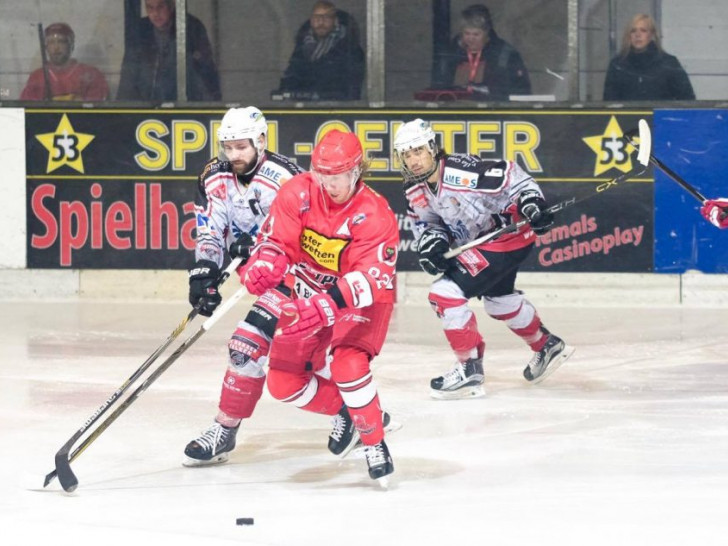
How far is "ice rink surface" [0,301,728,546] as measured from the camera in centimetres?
376

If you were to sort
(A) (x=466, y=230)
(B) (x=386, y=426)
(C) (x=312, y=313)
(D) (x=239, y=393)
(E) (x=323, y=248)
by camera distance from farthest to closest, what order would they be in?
(A) (x=466, y=230)
(B) (x=386, y=426)
(D) (x=239, y=393)
(E) (x=323, y=248)
(C) (x=312, y=313)

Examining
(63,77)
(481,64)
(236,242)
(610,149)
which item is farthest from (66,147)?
(236,242)

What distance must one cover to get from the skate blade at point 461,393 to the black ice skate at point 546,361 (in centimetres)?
31

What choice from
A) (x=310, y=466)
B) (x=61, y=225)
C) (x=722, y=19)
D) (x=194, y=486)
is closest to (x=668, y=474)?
(x=310, y=466)

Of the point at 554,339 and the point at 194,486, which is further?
the point at 554,339

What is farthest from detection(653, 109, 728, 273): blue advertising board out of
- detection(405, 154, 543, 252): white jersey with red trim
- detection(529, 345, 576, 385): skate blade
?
detection(405, 154, 543, 252): white jersey with red trim

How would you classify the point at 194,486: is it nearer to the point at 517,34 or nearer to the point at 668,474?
the point at 668,474

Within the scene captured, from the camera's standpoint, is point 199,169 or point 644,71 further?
point 199,169

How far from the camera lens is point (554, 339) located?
6.06m

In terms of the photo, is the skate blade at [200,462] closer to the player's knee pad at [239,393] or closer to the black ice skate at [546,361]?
the player's knee pad at [239,393]

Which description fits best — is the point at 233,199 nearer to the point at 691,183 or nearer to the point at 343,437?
the point at 343,437

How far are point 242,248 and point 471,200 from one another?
1.26 metres

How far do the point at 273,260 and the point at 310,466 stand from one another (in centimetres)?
72

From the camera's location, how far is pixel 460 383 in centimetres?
571
